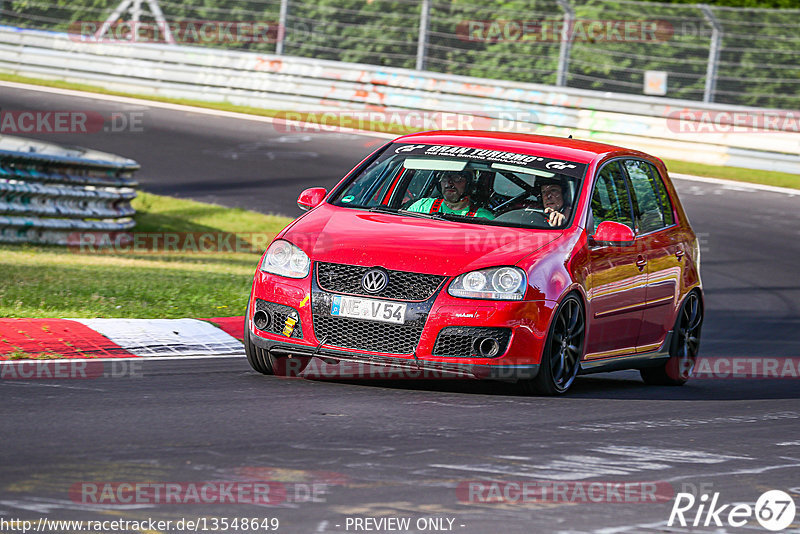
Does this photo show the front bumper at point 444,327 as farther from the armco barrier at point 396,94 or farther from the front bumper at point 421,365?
the armco barrier at point 396,94

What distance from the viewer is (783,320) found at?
44.5ft

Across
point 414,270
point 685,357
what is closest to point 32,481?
point 414,270

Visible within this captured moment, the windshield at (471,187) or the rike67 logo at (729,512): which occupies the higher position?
the windshield at (471,187)

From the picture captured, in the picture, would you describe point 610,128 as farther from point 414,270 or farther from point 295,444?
point 295,444

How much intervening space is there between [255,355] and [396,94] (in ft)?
58.2

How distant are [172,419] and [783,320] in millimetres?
8606

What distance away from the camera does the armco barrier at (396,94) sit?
23312 millimetres

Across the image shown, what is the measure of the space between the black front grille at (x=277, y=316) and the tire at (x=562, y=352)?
4.55 ft
